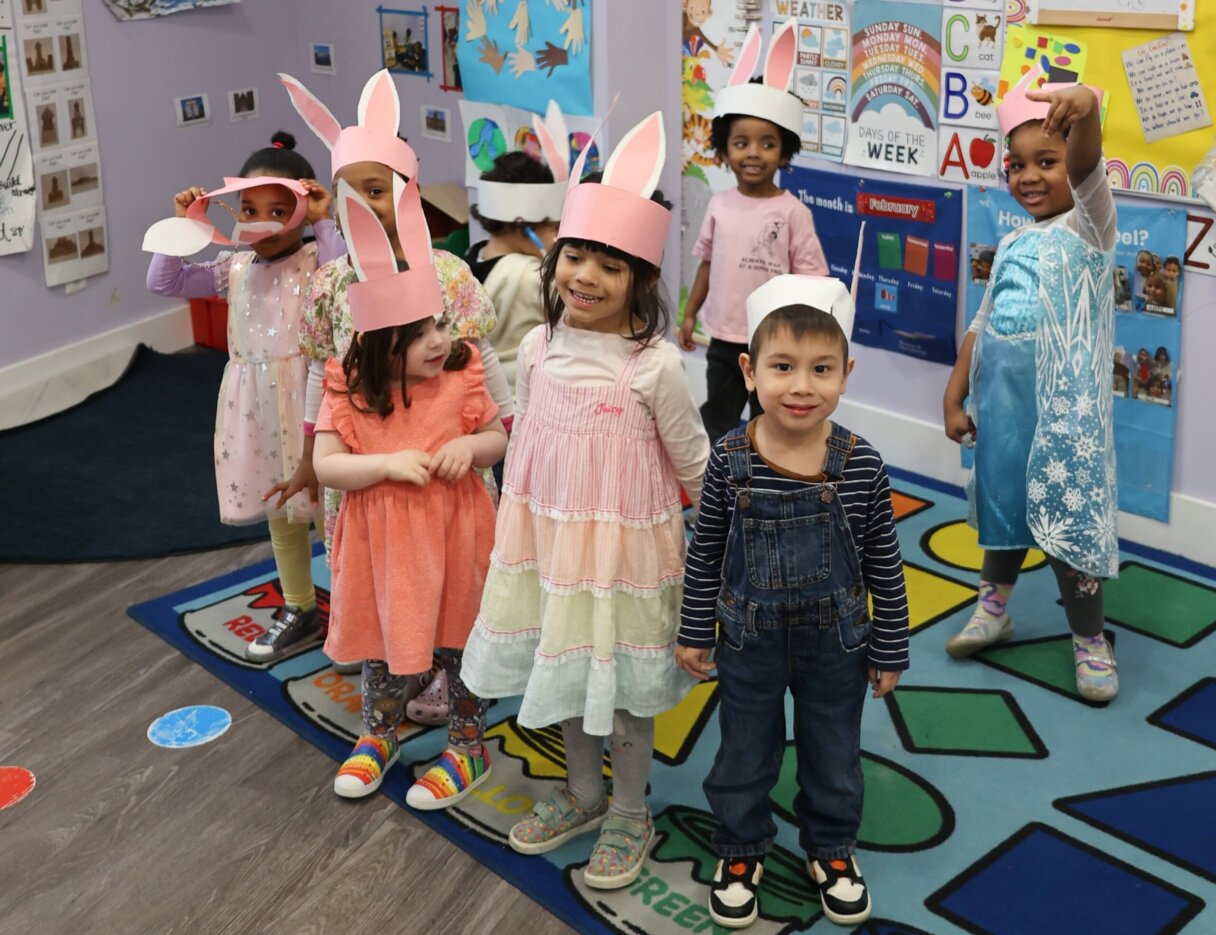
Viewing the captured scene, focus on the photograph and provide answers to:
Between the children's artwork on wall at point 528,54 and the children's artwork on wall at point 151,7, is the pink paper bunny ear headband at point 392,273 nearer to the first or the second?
the children's artwork on wall at point 528,54

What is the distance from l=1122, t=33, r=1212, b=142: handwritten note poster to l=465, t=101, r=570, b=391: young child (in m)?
1.26

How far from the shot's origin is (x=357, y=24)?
15.0 feet

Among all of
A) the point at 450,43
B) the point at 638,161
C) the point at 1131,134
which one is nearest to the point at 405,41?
the point at 450,43

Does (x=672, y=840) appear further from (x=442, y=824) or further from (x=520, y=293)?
(x=520, y=293)

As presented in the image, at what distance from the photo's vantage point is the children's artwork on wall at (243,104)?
15.5 ft

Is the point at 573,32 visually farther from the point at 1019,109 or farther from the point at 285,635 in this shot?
the point at 285,635

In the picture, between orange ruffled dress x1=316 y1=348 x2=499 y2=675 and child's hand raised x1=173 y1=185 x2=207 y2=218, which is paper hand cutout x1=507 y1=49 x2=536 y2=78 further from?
orange ruffled dress x1=316 y1=348 x2=499 y2=675

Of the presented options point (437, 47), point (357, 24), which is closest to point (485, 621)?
point (437, 47)

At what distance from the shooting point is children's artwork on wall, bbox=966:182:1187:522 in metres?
2.94

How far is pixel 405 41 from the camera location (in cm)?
444

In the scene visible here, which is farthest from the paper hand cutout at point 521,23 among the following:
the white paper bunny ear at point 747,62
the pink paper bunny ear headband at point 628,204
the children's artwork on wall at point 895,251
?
the pink paper bunny ear headband at point 628,204

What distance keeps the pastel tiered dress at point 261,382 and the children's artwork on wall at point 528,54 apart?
1.37 meters

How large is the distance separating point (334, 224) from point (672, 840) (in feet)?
4.30

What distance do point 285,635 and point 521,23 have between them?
1.93 m
